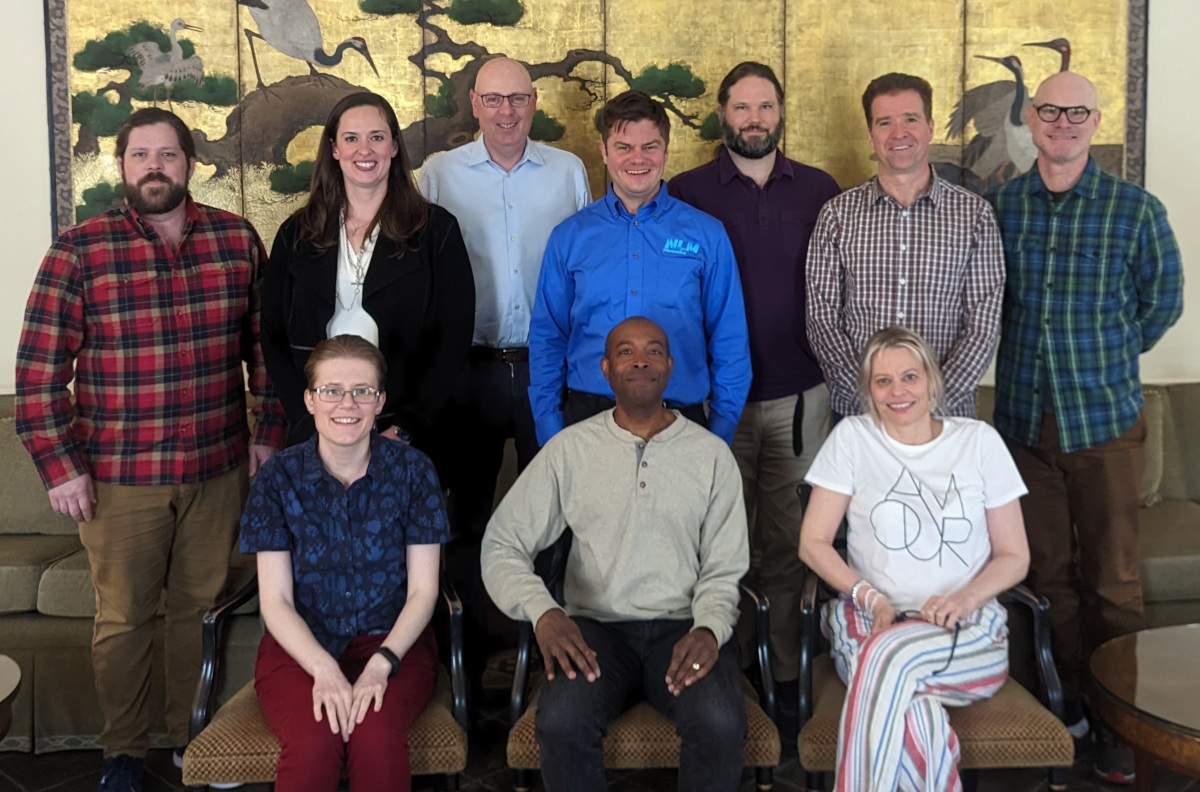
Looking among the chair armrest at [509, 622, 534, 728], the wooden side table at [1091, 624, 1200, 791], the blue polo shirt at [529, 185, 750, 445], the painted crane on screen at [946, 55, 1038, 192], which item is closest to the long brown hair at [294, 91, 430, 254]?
the blue polo shirt at [529, 185, 750, 445]

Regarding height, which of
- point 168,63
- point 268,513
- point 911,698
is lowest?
point 911,698

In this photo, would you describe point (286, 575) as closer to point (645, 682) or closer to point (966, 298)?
point (645, 682)

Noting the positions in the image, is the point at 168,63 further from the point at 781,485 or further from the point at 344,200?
the point at 781,485

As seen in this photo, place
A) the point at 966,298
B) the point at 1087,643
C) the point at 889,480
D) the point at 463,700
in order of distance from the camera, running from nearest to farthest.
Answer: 1. the point at 463,700
2. the point at 889,480
3. the point at 966,298
4. the point at 1087,643

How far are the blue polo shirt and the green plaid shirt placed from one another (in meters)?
0.93

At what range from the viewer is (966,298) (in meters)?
3.25

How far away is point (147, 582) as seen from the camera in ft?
10.6

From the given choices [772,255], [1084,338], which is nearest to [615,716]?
[772,255]

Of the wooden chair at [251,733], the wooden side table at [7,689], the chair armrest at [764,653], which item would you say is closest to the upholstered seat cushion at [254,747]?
the wooden chair at [251,733]

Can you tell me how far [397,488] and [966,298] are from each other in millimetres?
1777

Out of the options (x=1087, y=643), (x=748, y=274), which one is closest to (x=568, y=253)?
(x=748, y=274)

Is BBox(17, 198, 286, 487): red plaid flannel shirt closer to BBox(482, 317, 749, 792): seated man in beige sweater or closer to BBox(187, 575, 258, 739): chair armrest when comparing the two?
BBox(187, 575, 258, 739): chair armrest

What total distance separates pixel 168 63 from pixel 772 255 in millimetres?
2659

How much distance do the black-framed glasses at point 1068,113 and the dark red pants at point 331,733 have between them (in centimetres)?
246
